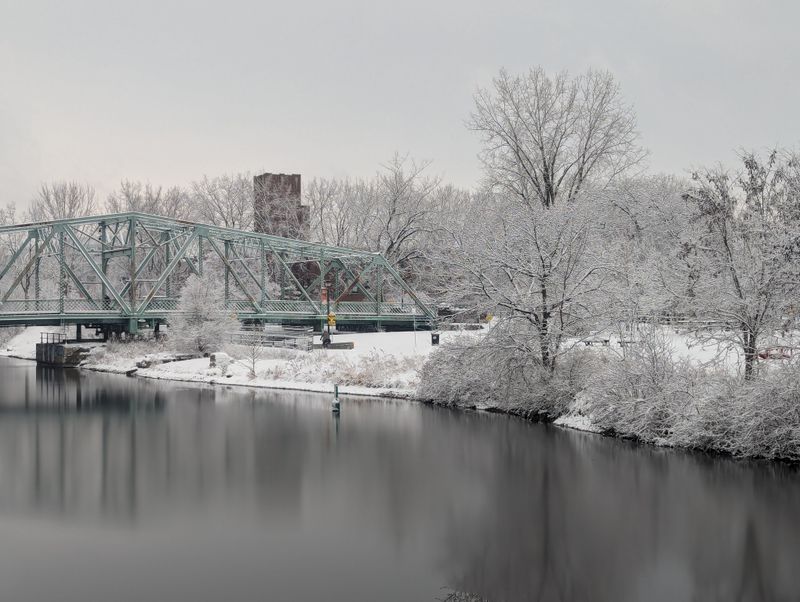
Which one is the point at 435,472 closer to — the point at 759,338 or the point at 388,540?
the point at 388,540

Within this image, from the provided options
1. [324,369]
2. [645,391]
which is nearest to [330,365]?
[324,369]

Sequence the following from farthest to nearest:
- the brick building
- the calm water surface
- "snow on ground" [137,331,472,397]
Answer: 1. the brick building
2. "snow on ground" [137,331,472,397]
3. the calm water surface

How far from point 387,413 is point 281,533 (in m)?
13.5

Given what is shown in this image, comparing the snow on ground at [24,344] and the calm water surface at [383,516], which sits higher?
the snow on ground at [24,344]

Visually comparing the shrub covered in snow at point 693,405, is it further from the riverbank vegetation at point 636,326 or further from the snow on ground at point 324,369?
the snow on ground at point 324,369

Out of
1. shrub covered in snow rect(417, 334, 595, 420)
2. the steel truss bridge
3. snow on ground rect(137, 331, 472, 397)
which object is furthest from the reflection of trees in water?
the steel truss bridge

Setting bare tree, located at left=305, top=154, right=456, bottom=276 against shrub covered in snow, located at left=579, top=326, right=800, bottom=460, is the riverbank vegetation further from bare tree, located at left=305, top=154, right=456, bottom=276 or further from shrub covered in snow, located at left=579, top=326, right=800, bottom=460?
bare tree, located at left=305, top=154, right=456, bottom=276

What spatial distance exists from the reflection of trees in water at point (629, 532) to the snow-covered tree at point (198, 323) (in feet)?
87.2

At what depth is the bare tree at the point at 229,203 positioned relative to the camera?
242ft

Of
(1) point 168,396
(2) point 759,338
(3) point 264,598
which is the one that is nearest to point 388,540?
(3) point 264,598

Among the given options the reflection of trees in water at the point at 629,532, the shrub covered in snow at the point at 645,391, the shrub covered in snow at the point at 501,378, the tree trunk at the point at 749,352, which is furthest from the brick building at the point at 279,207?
the reflection of trees in water at the point at 629,532

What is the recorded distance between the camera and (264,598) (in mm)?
10500

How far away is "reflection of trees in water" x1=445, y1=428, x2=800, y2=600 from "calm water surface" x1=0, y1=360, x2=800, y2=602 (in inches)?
1.8

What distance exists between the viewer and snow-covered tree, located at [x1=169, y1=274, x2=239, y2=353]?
4288 cm
